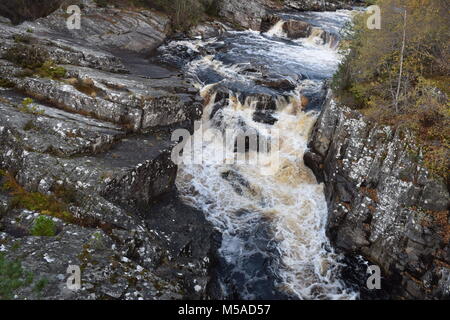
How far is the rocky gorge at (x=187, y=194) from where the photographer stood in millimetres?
11227

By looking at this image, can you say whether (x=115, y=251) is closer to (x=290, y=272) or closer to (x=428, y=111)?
(x=290, y=272)

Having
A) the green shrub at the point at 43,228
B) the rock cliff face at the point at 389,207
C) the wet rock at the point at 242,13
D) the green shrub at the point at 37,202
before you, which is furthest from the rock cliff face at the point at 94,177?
the wet rock at the point at 242,13

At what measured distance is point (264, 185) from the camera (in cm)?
1889

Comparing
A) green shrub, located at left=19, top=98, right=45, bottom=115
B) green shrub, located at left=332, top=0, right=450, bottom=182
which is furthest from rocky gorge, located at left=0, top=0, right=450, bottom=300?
green shrub, located at left=332, top=0, right=450, bottom=182

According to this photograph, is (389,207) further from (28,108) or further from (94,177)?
(28,108)

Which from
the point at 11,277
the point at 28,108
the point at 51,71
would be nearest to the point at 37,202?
the point at 11,277

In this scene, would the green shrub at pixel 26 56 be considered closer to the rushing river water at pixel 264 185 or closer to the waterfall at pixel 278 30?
the rushing river water at pixel 264 185

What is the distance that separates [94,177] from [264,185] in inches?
371

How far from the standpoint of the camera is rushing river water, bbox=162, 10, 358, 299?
14.4 metres

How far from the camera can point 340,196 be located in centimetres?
1633

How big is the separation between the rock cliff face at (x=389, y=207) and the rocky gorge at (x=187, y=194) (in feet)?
0.16

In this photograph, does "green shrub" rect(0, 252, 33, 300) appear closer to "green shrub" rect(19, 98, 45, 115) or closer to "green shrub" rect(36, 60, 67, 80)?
"green shrub" rect(19, 98, 45, 115)

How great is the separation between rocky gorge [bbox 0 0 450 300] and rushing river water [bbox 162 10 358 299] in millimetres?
80

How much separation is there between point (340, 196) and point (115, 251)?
10.7 m
